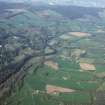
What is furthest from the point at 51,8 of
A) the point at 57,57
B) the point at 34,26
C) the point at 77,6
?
the point at 57,57

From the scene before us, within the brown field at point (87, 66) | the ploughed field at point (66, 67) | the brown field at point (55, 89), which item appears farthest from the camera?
the brown field at point (87, 66)

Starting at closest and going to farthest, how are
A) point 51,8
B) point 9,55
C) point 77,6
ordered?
point 9,55, point 51,8, point 77,6

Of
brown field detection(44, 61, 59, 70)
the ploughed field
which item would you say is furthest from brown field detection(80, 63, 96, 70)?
brown field detection(44, 61, 59, 70)

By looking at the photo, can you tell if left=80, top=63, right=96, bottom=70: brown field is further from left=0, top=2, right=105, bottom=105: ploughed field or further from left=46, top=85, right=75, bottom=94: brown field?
left=46, top=85, right=75, bottom=94: brown field

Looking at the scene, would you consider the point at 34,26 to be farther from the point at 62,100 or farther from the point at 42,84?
the point at 62,100

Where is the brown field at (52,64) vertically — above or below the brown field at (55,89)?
above

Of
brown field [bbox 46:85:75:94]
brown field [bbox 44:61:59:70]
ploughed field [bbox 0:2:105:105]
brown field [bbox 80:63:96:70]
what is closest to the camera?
ploughed field [bbox 0:2:105:105]

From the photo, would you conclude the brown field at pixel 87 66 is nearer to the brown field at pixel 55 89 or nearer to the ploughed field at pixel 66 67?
the ploughed field at pixel 66 67

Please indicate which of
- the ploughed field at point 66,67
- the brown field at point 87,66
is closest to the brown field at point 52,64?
the ploughed field at point 66,67

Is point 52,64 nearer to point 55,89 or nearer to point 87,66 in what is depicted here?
point 87,66
